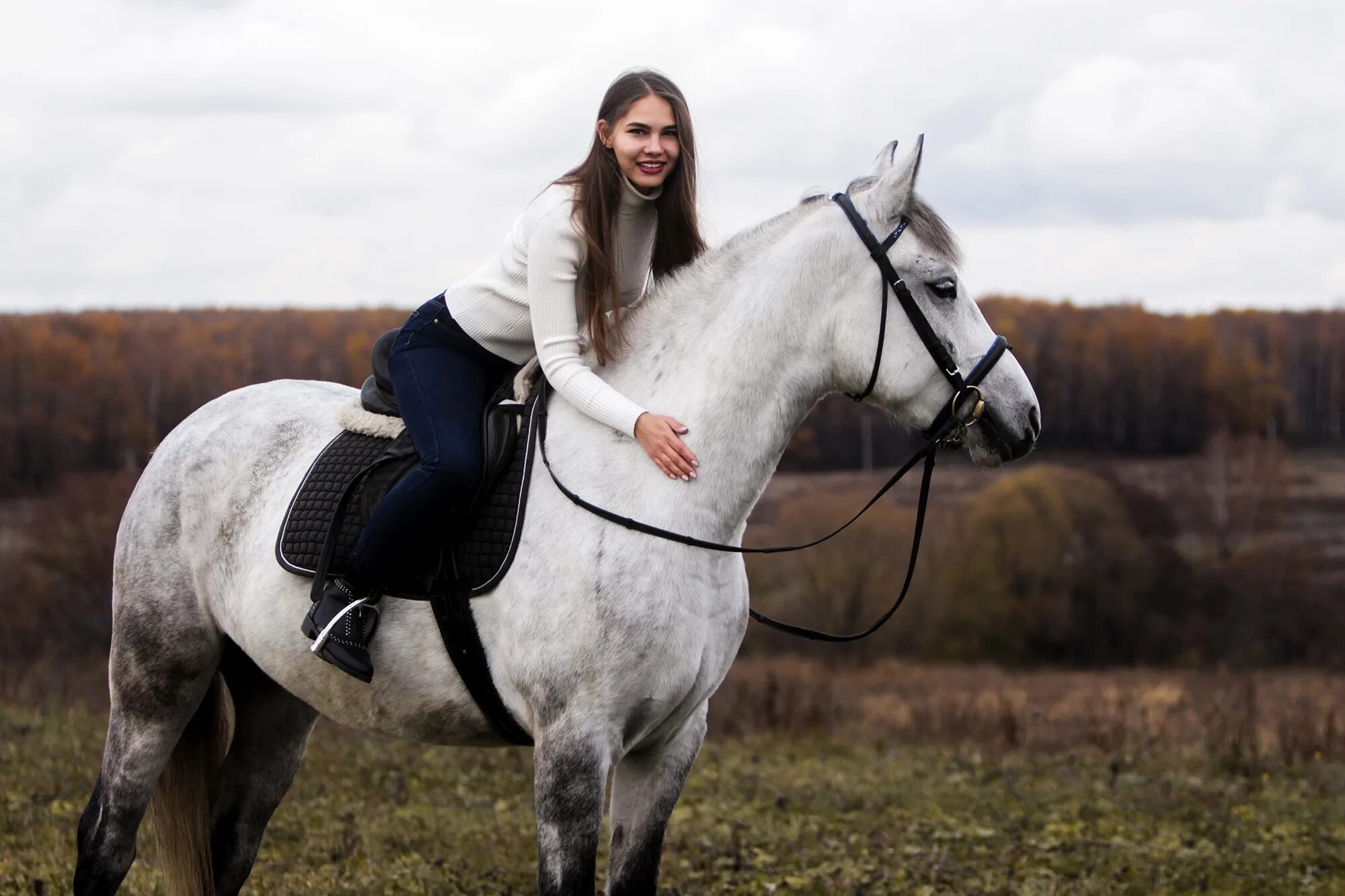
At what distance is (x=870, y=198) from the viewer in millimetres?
3553

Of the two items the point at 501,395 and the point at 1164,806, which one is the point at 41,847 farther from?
the point at 1164,806

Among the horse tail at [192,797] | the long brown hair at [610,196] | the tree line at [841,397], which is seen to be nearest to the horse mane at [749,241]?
the long brown hair at [610,196]

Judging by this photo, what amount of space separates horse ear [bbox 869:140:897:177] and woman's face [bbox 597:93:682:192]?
2.11 feet

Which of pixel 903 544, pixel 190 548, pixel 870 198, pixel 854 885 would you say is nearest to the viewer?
pixel 870 198

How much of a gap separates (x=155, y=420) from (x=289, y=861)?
30056mm

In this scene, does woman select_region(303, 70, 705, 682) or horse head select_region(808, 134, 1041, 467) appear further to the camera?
woman select_region(303, 70, 705, 682)

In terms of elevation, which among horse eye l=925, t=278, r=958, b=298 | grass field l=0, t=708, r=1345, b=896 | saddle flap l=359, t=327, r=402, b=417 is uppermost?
horse eye l=925, t=278, r=958, b=298

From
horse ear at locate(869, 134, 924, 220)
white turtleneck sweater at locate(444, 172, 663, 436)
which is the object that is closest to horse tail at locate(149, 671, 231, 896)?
white turtleneck sweater at locate(444, 172, 663, 436)

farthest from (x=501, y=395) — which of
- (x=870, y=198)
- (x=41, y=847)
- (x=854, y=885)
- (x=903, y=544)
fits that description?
(x=903, y=544)

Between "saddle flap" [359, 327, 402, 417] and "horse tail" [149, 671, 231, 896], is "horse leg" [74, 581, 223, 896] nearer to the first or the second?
"horse tail" [149, 671, 231, 896]

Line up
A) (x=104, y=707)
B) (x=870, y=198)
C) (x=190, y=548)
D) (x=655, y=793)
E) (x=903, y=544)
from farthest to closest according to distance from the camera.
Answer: (x=903, y=544), (x=104, y=707), (x=190, y=548), (x=655, y=793), (x=870, y=198)

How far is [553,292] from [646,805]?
5.38ft

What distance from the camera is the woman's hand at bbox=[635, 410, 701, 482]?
137 inches

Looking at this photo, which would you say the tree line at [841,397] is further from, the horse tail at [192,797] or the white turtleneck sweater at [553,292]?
the horse tail at [192,797]
